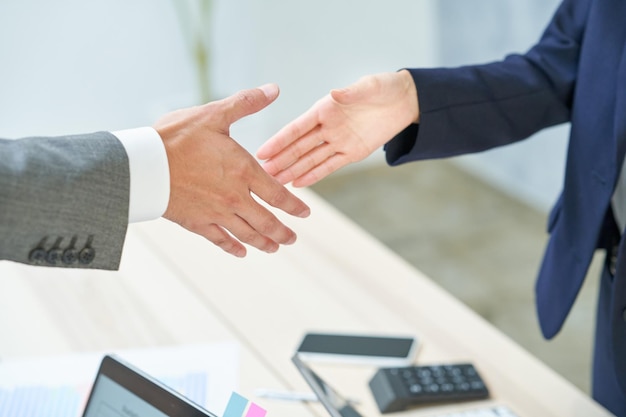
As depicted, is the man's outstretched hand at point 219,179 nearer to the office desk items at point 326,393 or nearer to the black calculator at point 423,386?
the office desk items at point 326,393

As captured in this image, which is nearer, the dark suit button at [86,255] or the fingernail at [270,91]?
the dark suit button at [86,255]

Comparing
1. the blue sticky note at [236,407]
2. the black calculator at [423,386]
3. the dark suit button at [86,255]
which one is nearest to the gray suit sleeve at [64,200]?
the dark suit button at [86,255]

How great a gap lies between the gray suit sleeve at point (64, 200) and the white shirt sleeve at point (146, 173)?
0.8 inches

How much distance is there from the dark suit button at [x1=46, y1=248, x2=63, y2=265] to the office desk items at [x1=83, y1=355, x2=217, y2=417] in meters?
0.12

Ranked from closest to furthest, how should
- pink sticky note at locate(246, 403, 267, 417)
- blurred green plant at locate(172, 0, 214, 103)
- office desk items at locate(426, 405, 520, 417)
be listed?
pink sticky note at locate(246, 403, 267, 417) → office desk items at locate(426, 405, 520, 417) → blurred green plant at locate(172, 0, 214, 103)

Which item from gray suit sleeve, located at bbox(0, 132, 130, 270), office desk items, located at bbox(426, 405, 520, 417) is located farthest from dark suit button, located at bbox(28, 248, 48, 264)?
office desk items, located at bbox(426, 405, 520, 417)

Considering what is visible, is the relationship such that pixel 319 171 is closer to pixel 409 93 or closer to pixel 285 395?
pixel 409 93

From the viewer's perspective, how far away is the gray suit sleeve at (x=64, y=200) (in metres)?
0.94

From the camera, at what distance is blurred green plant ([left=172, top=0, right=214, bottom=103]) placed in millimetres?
3426

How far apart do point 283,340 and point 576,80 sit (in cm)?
64

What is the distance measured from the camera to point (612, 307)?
4.39 ft

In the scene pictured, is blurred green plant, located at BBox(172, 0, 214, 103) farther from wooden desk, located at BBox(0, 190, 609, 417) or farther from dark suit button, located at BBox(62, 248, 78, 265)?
dark suit button, located at BBox(62, 248, 78, 265)

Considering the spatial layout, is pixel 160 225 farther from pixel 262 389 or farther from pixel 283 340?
pixel 262 389

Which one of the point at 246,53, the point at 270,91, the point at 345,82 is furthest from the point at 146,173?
the point at 345,82
